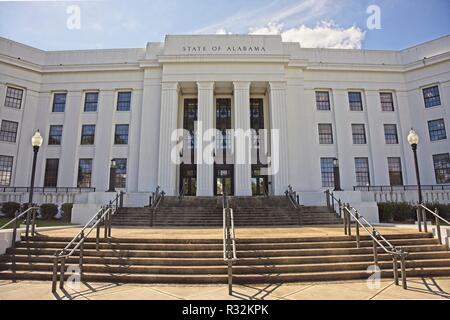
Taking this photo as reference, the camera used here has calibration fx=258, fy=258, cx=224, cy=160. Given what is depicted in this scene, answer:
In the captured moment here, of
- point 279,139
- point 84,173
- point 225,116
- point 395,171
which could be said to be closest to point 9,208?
point 84,173

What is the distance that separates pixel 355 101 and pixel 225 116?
42.8ft

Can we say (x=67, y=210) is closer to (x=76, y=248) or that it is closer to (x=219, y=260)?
(x=76, y=248)

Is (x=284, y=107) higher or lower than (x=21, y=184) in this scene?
higher

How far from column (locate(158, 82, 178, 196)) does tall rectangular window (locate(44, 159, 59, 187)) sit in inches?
411

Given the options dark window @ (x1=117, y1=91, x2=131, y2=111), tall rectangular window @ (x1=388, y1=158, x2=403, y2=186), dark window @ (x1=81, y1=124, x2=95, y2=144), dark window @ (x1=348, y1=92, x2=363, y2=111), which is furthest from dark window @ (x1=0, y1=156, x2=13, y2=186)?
tall rectangular window @ (x1=388, y1=158, x2=403, y2=186)

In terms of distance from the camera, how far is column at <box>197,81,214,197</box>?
22.0 metres

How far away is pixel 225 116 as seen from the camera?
25.9m

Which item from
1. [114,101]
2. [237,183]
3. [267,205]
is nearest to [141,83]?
[114,101]

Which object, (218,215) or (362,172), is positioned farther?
(362,172)

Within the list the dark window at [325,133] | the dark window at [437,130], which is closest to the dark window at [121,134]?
the dark window at [325,133]

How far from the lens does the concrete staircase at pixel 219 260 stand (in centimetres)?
638
